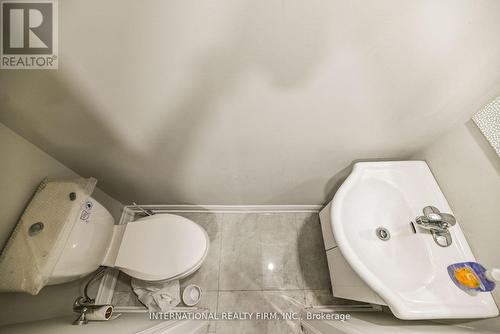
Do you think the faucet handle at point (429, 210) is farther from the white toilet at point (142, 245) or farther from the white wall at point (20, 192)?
the white wall at point (20, 192)

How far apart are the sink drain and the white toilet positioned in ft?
2.89

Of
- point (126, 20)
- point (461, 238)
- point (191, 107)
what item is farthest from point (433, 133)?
point (126, 20)

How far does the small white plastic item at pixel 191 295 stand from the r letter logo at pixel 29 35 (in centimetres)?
137

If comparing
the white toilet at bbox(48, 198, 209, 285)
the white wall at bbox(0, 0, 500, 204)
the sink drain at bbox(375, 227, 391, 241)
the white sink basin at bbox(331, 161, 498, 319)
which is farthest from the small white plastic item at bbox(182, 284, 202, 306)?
the sink drain at bbox(375, 227, 391, 241)

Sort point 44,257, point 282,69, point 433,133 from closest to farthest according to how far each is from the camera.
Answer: point 282,69
point 44,257
point 433,133

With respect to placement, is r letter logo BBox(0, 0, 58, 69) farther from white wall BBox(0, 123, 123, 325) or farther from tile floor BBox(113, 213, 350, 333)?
tile floor BBox(113, 213, 350, 333)

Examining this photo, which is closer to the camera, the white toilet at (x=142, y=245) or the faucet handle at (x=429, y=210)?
the faucet handle at (x=429, y=210)

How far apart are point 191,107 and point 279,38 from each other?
0.40 meters

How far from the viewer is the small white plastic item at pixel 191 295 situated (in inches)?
51.4

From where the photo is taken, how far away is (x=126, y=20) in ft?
1.70

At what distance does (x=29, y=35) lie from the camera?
558mm

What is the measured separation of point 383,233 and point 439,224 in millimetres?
190

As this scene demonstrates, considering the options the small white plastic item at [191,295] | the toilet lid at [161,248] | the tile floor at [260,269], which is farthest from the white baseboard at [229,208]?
the small white plastic item at [191,295]

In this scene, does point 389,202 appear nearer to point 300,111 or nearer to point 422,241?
point 422,241
